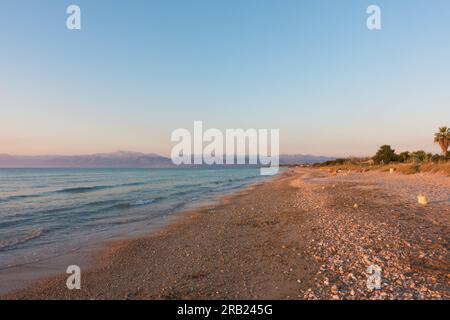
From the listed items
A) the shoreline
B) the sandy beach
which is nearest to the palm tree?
the sandy beach

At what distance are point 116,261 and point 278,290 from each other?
5167mm

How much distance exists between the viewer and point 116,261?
26.9 ft

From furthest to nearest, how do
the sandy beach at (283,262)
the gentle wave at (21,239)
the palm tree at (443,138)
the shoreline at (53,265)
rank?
the palm tree at (443,138)
the gentle wave at (21,239)
the shoreline at (53,265)
the sandy beach at (283,262)

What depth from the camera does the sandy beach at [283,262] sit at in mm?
5316

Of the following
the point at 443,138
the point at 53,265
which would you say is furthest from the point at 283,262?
the point at 443,138

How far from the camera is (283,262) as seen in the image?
6.91 m

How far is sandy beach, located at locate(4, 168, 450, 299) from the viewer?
17.4ft

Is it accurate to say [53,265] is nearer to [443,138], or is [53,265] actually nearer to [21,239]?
[21,239]

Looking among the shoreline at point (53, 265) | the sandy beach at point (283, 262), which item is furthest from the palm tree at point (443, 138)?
the shoreline at point (53, 265)

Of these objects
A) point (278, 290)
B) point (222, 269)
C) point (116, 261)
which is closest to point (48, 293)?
point (116, 261)

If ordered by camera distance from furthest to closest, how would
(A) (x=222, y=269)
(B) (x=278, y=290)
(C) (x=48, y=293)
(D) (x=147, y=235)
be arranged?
1. (D) (x=147, y=235)
2. (A) (x=222, y=269)
3. (C) (x=48, y=293)
4. (B) (x=278, y=290)

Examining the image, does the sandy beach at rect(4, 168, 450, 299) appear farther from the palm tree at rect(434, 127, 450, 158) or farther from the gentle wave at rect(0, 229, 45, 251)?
the palm tree at rect(434, 127, 450, 158)

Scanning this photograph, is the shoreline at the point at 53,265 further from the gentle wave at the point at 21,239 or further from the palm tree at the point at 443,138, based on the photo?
the palm tree at the point at 443,138
